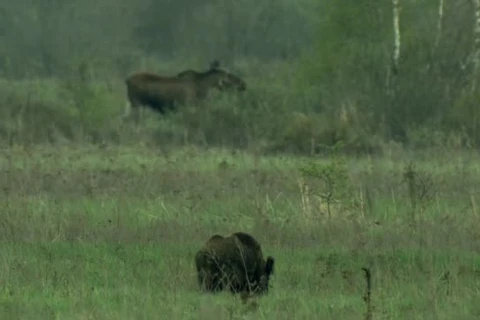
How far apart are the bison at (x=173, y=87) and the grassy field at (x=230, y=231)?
1298 cm

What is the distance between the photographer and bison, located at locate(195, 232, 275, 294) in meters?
11.9

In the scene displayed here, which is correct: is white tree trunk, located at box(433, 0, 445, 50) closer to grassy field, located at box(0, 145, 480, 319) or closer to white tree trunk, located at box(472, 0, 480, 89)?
white tree trunk, located at box(472, 0, 480, 89)

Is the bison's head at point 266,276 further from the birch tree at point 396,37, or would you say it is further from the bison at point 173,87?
the bison at point 173,87

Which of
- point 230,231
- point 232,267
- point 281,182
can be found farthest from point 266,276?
point 281,182

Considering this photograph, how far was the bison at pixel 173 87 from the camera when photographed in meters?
35.5

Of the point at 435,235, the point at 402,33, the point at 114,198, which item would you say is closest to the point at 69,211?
the point at 114,198

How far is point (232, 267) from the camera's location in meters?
12.0

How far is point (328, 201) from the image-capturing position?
1580 centimetres

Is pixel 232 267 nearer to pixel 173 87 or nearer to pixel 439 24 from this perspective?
pixel 439 24

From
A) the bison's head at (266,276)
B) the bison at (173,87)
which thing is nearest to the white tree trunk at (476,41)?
the bison at (173,87)

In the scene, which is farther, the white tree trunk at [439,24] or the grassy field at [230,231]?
the white tree trunk at [439,24]

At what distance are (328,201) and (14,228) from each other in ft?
9.62

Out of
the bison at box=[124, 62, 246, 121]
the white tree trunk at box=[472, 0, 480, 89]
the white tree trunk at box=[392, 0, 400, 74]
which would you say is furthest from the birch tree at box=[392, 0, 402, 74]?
the bison at box=[124, 62, 246, 121]

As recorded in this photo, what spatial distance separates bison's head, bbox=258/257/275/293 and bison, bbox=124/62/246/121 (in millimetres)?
22421
